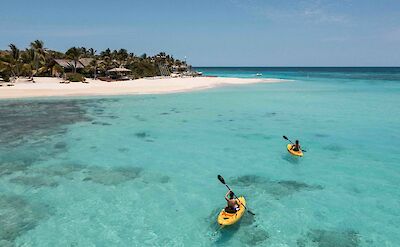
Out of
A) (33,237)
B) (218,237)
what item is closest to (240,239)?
(218,237)

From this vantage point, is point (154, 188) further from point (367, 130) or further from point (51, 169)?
point (367, 130)

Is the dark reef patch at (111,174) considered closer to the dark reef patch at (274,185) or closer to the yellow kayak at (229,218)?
the dark reef patch at (274,185)

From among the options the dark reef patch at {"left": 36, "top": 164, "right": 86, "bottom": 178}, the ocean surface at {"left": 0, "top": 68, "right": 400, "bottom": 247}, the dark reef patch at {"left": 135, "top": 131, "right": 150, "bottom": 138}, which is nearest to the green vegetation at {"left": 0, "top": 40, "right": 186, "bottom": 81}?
the ocean surface at {"left": 0, "top": 68, "right": 400, "bottom": 247}

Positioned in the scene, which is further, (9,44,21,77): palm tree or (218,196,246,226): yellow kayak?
(9,44,21,77): palm tree

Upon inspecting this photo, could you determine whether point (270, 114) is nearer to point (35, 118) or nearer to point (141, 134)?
point (141, 134)

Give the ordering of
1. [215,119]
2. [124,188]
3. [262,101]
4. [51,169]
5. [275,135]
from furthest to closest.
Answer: [262,101], [215,119], [275,135], [51,169], [124,188]

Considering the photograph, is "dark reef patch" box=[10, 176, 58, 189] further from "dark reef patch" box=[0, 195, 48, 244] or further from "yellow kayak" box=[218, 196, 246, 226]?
"yellow kayak" box=[218, 196, 246, 226]
